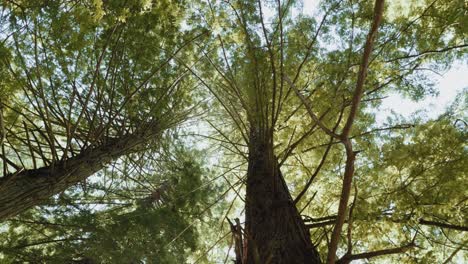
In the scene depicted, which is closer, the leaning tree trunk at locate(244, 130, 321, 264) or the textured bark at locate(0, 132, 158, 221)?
the leaning tree trunk at locate(244, 130, 321, 264)

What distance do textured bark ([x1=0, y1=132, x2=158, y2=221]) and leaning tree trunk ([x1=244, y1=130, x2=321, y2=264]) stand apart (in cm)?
170

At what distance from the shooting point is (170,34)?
374 centimetres

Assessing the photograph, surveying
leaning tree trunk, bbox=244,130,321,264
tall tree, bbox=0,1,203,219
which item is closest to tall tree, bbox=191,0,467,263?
leaning tree trunk, bbox=244,130,321,264

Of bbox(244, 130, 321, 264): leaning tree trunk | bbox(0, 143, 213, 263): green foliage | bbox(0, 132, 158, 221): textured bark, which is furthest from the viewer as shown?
bbox(0, 143, 213, 263): green foliage

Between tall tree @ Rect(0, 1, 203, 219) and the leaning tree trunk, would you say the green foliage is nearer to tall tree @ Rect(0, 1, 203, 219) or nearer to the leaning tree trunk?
tall tree @ Rect(0, 1, 203, 219)

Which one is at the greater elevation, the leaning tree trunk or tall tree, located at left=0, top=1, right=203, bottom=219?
tall tree, located at left=0, top=1, right=203, bottom=219

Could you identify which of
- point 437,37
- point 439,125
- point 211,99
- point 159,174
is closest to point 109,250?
point 159,174

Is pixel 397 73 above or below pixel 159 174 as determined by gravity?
below

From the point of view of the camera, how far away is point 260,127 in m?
3.46

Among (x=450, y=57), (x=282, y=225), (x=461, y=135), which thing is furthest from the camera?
(x=450, y=57)

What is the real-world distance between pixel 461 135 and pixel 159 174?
4.87 metres

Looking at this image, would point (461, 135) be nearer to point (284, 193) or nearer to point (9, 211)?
point (284, 193)

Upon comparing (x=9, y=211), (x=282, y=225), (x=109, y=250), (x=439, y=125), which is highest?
(x=439, y=125)

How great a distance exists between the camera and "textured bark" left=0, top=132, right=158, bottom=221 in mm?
2836
